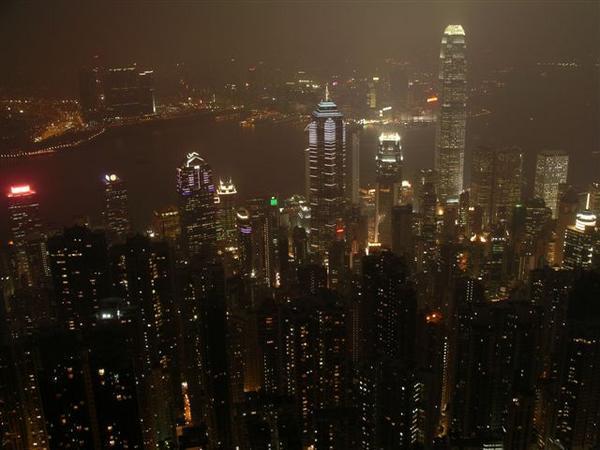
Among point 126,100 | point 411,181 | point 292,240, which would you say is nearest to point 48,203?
point 126,100

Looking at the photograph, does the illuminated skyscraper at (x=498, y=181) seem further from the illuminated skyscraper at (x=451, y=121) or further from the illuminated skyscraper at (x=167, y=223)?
the illuminated skyscraper at (x=167, y=223)

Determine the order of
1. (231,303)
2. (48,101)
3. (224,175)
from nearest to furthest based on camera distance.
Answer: (48,101) → (231,303) → (224,175)

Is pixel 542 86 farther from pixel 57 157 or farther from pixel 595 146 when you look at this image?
pixel 57 157

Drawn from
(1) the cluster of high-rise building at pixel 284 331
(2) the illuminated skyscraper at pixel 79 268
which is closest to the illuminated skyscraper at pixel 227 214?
(1) the cluster of high-rise building at pixel 284 331

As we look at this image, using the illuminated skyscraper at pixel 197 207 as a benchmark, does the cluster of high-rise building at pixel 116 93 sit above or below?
above

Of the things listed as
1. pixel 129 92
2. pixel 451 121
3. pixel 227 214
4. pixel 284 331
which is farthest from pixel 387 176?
pixel 129 92

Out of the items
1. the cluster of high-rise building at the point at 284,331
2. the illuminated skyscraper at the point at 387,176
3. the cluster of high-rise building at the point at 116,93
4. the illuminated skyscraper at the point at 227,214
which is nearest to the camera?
the cluster of high-rise building at the point at 284,331

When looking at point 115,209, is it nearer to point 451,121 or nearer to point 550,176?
point 451,121
